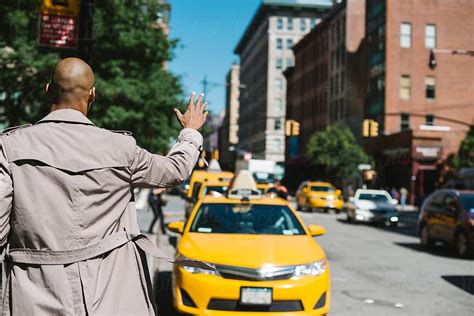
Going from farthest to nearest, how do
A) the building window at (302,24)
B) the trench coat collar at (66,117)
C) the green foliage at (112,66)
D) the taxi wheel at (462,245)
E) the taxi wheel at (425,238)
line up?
1. the building window at (302,24)
2. the green foliage at (112,66)
3. the taxi wheel at (425,238)
4. the taxi wheel at (462,245)
5. the trench coat collar at (66,117)

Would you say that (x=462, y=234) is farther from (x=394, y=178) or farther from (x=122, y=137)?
(x=394, y=178)

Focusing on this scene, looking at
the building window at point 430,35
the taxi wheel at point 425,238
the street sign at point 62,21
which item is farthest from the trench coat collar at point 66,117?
the building window at point 430,35

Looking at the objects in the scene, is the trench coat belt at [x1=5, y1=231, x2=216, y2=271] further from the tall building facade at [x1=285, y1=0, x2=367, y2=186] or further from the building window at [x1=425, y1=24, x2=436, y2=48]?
the tall building facade at [x1=285, y1=0, x2=367, y2=186]

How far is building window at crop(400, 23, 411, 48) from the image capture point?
49.2 m

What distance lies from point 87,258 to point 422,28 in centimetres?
4849

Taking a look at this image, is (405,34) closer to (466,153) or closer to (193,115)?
(466,153)

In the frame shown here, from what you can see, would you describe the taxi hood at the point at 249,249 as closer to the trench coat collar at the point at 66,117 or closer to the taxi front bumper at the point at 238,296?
the taxi front bumper at the point at 238,296

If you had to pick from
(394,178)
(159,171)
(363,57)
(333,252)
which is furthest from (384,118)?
(159,171)

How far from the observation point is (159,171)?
2637mm

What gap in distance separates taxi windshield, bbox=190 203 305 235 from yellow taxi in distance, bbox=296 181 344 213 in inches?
1063

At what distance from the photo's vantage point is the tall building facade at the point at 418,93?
48.4 metres

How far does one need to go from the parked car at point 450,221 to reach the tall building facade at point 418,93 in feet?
96.9

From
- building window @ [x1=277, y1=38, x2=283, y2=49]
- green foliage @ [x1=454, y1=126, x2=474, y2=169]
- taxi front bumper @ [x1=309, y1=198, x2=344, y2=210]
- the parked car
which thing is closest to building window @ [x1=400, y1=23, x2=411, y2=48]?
green foliage @ [x1=454, y1=126, x2=474, y2=169]

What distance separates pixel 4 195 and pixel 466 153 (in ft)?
147
